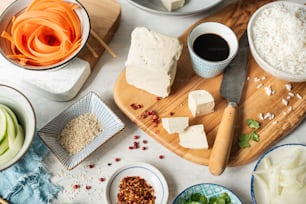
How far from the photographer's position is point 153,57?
5.59 ft

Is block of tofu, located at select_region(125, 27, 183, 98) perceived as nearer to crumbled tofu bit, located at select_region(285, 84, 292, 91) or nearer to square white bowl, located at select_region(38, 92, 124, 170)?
square white bowl, located at select_region(38, 92, 124, 170)

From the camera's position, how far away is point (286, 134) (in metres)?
1.81

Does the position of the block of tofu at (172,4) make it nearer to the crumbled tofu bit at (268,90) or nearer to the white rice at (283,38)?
the white rice at (283,38)

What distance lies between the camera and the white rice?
5.88ft

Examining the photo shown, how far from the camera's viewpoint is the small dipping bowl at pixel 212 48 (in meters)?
1.77

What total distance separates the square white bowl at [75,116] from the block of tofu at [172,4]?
0.51 metres

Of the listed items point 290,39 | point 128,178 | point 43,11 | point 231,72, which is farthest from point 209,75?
point 43,11

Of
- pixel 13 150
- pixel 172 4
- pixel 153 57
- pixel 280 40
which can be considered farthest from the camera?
pixel 172 4

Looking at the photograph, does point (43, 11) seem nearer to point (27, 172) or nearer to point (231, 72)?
point (27, 172)

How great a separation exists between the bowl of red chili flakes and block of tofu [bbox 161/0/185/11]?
70cm

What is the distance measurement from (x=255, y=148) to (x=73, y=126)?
2.36 ft

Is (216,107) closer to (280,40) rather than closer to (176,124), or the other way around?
(176,124)

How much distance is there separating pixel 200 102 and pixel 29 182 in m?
0.72

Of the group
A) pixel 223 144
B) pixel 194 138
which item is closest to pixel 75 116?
pixel 194 138
